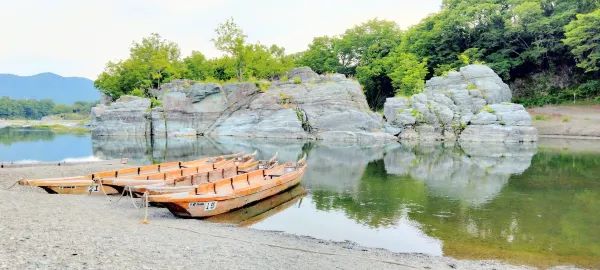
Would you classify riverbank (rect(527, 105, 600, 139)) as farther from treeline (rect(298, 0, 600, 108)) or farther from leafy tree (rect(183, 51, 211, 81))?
leafy tree (rect(183, 51, 211, 81))

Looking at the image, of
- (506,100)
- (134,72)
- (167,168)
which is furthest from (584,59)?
(134,72)

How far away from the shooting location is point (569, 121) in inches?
2368

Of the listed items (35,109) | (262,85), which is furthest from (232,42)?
(35,109)

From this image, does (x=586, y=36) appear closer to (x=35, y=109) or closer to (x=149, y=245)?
(x=149, y=245)

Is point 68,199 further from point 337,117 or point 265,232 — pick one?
point 337,117

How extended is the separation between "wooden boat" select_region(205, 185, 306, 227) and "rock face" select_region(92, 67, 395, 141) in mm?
39347

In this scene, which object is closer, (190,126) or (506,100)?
(506,100)

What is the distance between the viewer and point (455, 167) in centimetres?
3134

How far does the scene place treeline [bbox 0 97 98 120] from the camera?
148125 millimetres

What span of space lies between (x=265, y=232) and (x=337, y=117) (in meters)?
48.9

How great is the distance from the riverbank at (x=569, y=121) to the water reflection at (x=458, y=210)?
30.4 meters

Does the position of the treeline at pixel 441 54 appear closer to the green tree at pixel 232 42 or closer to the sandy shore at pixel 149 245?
the green tree at pixel 232 42

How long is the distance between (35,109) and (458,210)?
615 ft

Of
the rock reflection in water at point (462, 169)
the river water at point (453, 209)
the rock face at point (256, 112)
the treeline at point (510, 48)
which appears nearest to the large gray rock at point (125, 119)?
the rock face at point (256, 112)
